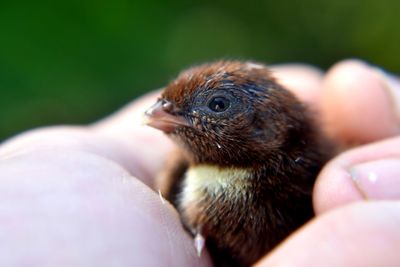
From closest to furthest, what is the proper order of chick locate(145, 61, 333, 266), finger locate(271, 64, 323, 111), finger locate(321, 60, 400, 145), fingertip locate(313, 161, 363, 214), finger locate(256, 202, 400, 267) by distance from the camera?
finger locate(256, 202, 400, 267) → fingertip locate(313, 161, 363, 214) → chick locate(145, 61, 333, 266) → finger locate(321, 60, 400, 145) → finger locate(271, 64, 323, 111)

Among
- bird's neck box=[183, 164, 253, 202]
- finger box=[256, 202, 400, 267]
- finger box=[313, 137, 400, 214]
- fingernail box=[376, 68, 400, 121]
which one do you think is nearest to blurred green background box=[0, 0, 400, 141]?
fingernail box=[376, 68, 400, 121]

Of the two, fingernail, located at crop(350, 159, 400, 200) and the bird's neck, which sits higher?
fingernail, located at crop(350, 159, 400, 200)

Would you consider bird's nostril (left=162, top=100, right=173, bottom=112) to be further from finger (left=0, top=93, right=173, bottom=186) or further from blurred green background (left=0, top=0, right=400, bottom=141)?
blurred green background (left=0, top=0, right=400, bottom=141)

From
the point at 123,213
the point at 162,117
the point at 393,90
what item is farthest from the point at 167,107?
the point at 393,90

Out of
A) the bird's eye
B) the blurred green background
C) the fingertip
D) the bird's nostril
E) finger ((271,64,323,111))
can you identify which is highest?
the bird's eye

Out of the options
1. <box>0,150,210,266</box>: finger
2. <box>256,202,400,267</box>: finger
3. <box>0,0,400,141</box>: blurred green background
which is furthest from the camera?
<box>0,0,400,141</box>: blurred green background

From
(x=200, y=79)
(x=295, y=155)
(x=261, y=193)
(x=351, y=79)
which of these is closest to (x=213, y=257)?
(x=261, y=193)

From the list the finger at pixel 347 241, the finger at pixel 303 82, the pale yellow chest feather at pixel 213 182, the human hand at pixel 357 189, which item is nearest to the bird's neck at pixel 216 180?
the pale yellow chest feather at pixel 213 182
